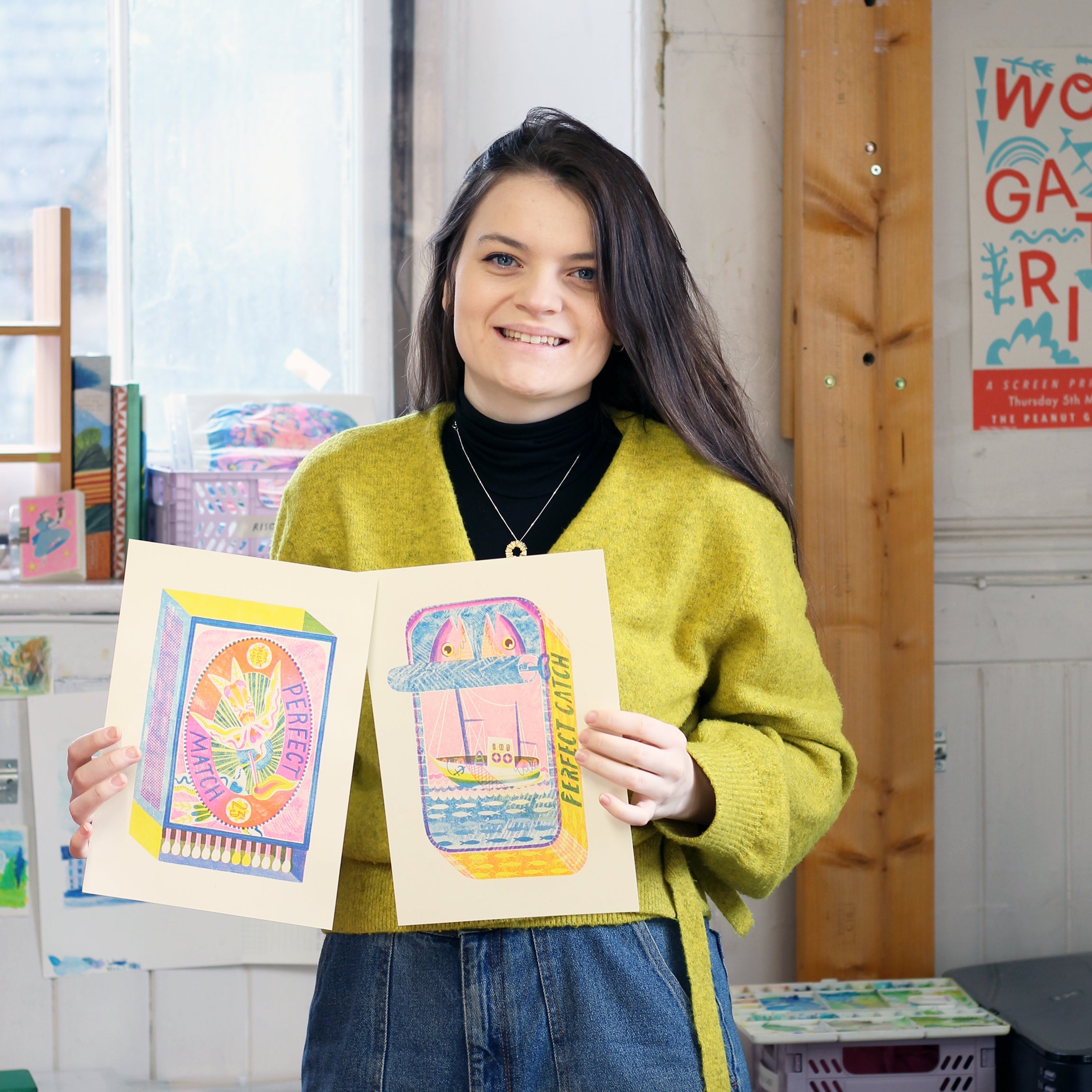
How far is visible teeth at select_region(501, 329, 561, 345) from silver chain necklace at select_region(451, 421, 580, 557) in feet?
0.35

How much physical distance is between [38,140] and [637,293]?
1.39 meters

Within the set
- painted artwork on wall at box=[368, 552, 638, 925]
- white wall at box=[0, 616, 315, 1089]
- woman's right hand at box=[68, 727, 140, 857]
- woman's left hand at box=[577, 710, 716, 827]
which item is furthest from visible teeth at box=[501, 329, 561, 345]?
white wall at box=[0, 616, 315, 1089]

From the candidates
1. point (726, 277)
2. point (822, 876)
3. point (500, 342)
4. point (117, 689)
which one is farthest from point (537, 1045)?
point (726, 277)

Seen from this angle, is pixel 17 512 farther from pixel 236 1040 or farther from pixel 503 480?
pixel 503 480

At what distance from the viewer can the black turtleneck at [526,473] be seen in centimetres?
95

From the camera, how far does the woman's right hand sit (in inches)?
32.9

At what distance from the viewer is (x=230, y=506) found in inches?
64.9

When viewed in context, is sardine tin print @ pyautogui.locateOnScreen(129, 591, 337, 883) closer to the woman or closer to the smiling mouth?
the woman

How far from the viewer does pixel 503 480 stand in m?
0.97

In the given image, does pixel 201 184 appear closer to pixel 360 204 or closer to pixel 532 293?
pixel 360 204

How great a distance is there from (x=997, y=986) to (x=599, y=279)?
1.24 metres

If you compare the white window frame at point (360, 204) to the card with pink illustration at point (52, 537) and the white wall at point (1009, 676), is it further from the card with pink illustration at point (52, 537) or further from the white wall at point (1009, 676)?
the white wall at point (1009, 676)

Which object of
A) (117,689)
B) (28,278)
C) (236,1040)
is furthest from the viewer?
(28,278)

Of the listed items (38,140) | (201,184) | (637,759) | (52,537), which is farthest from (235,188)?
(637,759)
